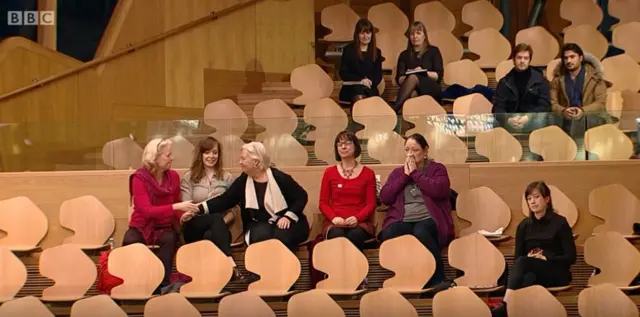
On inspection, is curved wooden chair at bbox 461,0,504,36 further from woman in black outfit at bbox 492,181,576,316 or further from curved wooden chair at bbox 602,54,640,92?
woman in black outfit at bbox 492,181,576,316

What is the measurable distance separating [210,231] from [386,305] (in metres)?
1.09

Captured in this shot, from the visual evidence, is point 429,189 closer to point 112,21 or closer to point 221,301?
point 221,301

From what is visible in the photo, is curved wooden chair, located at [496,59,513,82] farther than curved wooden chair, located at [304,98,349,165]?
Yes

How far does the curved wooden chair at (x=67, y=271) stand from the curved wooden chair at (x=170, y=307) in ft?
1.59

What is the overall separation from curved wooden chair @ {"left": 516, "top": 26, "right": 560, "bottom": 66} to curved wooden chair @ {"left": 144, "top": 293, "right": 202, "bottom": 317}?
3.79m

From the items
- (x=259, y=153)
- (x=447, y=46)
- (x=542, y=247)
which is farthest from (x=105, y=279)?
(x=447, y=46)

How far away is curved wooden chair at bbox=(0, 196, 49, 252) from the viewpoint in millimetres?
6715

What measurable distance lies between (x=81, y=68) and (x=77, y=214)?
2178 mm

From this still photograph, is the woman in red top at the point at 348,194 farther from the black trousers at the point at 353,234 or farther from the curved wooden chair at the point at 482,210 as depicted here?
the curved wooden chair at the point at 482,210

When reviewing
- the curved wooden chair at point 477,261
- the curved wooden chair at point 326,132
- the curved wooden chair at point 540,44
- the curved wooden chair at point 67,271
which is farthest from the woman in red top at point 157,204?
the curved wooden chair at point 540,44

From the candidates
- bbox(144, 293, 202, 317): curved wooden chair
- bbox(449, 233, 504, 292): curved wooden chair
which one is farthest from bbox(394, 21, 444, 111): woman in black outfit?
bbox(144, 293, 202, 317): curved wooden chair

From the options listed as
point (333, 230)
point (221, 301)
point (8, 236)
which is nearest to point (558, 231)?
point (333, 230)

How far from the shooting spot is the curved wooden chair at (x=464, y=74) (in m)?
8.24

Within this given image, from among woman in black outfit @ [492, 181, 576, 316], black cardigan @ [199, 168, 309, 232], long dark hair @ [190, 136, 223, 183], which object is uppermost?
long dark hair @ [190, 136, 223, 183]
